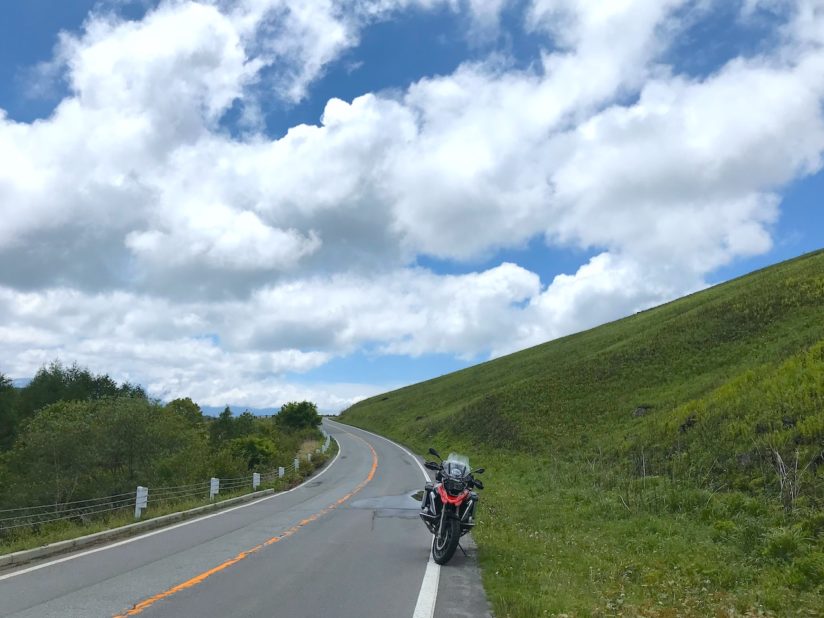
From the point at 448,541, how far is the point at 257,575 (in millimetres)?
2980

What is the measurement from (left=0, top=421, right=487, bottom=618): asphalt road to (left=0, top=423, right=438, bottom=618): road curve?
2 centimetres

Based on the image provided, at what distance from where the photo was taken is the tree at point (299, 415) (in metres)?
73.6

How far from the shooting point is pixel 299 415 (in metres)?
74.2

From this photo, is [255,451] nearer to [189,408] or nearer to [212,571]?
[212,571]

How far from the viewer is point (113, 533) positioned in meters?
12.3

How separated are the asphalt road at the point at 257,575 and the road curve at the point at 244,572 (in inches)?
0.6

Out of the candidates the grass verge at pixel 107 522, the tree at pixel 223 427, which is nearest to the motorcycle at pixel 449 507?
the grass verge at pixel 107 522

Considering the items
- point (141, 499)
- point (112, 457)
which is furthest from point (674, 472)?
point (112, 457)

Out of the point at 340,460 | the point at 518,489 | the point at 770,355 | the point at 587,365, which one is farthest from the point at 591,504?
the point at 587,365

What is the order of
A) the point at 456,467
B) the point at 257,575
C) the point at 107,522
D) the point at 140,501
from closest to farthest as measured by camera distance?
the point at 257,575
the point at 456,467
the point at 107,522
the point at 140,501

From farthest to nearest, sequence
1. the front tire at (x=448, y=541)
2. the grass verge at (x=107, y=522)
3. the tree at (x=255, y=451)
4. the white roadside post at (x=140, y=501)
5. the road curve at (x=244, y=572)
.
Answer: the tree at (x=255, y=451), the white roadside post at (x=140, y=501), the grass verge at (x=107, y=522), the front tire at (x=448, y=541), the road curve at (x=244, y=572)

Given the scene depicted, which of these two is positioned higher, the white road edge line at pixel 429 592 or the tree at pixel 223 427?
the tree at pixel 223 427

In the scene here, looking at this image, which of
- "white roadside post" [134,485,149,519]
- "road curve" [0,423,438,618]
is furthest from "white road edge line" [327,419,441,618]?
"white roadside post" [134,485,149,519]

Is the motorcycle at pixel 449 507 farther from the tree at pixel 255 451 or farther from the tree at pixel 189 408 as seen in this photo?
the tree at pixel 189 408
